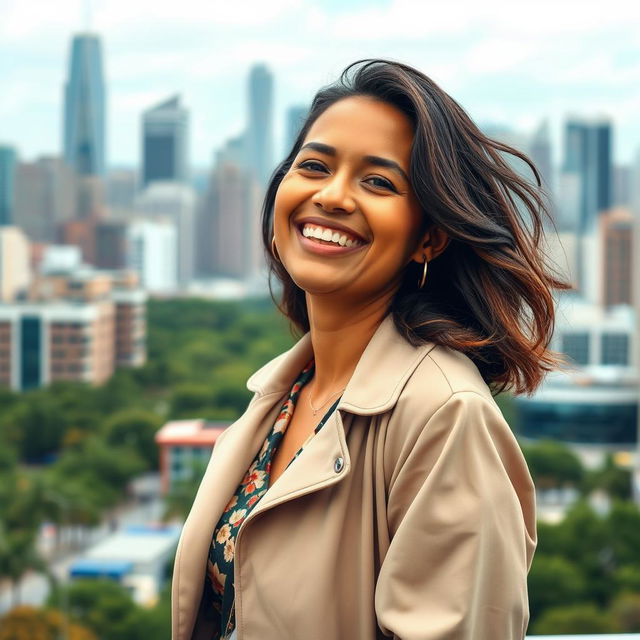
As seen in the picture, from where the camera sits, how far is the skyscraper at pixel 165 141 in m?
44.2

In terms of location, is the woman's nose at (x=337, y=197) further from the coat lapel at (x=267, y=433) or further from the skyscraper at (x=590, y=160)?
the skyscraper at (x=590, y=160)

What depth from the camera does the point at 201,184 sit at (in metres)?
48.9

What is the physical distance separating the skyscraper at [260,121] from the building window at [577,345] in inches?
1141

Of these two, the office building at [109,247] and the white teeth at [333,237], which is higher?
the office building at [109,247]

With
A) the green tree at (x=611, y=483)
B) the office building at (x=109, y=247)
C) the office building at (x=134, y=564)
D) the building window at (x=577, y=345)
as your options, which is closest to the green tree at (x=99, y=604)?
the office building at (x=134, y=564)

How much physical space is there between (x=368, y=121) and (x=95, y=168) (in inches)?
1571

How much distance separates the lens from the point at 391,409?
0.78 m

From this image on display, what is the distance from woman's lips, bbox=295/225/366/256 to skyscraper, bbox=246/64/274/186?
48995 millimetres

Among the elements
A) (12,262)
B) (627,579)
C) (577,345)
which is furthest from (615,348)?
(627,579)

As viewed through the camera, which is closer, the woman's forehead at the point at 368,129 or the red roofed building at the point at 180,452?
the woman's forehead at the point at 368,129

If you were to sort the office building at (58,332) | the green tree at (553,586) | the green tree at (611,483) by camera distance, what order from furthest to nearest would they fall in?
the office building at (58,332) → the green tree at (611,483) → the green tree at (553,586)

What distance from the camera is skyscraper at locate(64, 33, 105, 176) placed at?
4072 centimetres

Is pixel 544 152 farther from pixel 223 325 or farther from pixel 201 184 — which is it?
pixel 223 325

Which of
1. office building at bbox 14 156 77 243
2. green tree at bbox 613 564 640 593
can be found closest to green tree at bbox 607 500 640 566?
green tree at bbox 613 564 640 593
